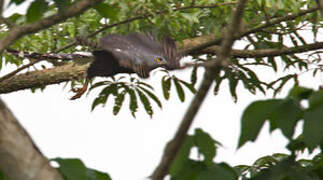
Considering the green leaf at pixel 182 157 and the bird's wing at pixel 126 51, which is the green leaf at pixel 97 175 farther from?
the bird's wing at pixel 126 51

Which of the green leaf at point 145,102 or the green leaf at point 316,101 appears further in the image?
the green leaf at point 145,102

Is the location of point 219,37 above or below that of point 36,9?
below

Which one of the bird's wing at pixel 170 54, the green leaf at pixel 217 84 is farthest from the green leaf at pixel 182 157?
the green leaf at pixel 217 84

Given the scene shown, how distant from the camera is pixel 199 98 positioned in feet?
4.32

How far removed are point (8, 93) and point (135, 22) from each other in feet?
3.68

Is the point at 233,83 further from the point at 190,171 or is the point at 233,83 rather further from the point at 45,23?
the point at 190,171

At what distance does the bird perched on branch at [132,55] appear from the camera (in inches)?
100

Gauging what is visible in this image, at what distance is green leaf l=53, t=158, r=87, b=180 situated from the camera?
5.02 feet

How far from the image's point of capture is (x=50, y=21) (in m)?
1.83

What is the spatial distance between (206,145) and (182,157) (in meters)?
0.07

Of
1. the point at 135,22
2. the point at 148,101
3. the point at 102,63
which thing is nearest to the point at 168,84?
the point at 148,101

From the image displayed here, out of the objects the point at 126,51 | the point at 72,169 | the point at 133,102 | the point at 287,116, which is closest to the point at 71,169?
the point at 72,169

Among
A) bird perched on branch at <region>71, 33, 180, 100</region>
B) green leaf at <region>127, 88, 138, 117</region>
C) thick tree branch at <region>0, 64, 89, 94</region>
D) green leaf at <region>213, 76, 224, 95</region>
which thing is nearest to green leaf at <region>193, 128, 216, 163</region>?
bird perched on branch at <region>71, 33, 180, 100</region>

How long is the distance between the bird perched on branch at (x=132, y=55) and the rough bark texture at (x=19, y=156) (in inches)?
37.7
